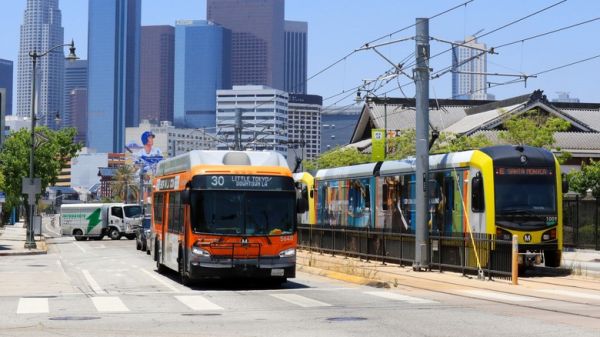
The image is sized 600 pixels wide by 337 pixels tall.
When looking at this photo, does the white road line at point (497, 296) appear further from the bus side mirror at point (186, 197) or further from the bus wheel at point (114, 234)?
the bus wheel at point (114, 234)

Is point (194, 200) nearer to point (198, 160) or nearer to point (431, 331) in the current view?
point (198, 160)

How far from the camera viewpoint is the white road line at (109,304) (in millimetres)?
A: 17578

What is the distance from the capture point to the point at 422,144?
28375mm

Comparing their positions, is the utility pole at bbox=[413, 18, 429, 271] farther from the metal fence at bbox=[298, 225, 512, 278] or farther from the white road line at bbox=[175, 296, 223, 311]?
the white road line at bbox=[175, 296, 223, 311]

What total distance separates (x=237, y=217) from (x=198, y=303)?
3505 millimetres

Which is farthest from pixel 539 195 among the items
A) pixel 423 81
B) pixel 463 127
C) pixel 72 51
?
pixel 463 127

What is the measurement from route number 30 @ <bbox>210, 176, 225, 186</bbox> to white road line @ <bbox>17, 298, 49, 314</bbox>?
→ 437cm

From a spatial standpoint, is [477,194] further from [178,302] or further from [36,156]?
[36,156]

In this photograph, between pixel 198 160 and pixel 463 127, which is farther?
pixel 463 127

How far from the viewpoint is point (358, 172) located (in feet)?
121

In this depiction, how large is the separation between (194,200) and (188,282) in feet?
9.05

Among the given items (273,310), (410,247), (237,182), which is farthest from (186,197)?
(410,247)

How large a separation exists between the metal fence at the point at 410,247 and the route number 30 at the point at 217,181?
7128 mm

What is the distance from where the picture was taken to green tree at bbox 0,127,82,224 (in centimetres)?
6481
